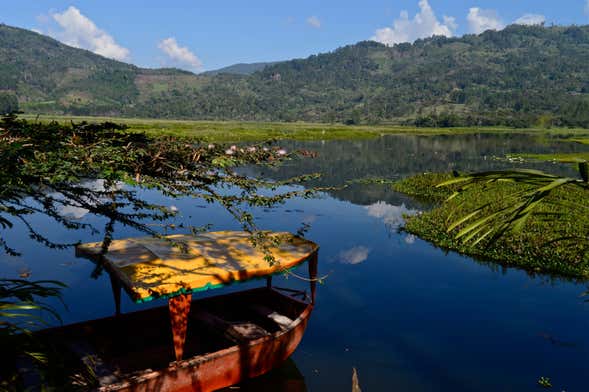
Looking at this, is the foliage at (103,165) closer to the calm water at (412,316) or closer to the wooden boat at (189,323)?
the wooden boat at (189,323)

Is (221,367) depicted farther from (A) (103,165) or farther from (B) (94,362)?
(A) (103,165)

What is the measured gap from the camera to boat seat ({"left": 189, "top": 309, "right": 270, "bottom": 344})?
13469mm

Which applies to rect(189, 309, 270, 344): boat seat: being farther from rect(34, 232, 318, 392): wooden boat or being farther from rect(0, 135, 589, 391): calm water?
rect(0, 135, 589, 391): calm water

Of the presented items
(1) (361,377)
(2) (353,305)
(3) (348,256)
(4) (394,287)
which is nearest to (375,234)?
(3) (348,256)

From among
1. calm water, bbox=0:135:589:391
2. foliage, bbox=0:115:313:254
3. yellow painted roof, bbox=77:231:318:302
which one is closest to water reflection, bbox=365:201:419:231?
calm water, bbox=0:135:589:391

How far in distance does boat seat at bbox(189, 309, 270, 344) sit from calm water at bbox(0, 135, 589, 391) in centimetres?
163

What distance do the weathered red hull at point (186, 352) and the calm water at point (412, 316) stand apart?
1528 millimetres

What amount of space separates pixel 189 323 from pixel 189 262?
12.5 feet

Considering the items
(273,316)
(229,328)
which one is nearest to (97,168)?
(229,328)

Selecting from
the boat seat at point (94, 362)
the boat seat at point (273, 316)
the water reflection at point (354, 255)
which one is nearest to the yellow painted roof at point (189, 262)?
the boat seat at point (94, 362)

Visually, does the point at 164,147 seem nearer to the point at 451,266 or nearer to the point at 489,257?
the point at 451,266

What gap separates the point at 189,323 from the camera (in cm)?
1552

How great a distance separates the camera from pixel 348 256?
2739 cm

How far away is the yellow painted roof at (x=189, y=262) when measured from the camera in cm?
1130
